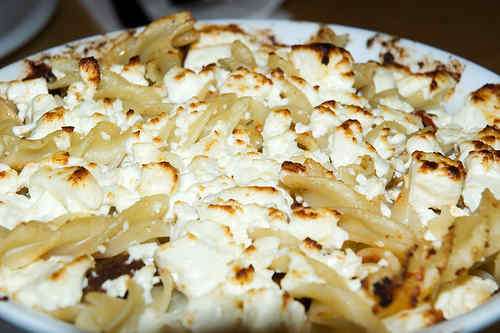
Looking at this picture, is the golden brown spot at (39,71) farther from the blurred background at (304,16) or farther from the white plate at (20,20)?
the blurred background at (304,16)

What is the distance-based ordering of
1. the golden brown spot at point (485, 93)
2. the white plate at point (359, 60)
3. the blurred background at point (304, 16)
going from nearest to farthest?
the white plate at point (359, 60)
the golden brown spot at point (485, 93)
the blurred background at point (304, 16)

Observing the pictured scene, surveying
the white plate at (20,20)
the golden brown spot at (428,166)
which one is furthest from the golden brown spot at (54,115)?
the white plate at (20,20)

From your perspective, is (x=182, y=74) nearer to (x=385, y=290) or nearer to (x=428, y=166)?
(x=428, y=166)

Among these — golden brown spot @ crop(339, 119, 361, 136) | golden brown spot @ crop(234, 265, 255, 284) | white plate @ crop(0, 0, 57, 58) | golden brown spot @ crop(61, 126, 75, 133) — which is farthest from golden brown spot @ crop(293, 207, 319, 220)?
white plate @ crop(0, 0, 57, 58)

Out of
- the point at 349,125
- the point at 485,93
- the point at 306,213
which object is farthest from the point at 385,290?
the point at 485,93

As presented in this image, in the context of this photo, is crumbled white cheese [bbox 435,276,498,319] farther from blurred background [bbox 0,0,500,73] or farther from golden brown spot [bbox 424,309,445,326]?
blurred background [bbox 0,0,500,73]

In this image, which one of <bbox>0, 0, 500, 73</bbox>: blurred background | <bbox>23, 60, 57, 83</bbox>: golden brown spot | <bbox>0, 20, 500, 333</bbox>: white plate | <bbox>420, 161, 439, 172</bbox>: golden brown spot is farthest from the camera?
<bbox>0, 0, 500, 73</bbox>: blurred background
